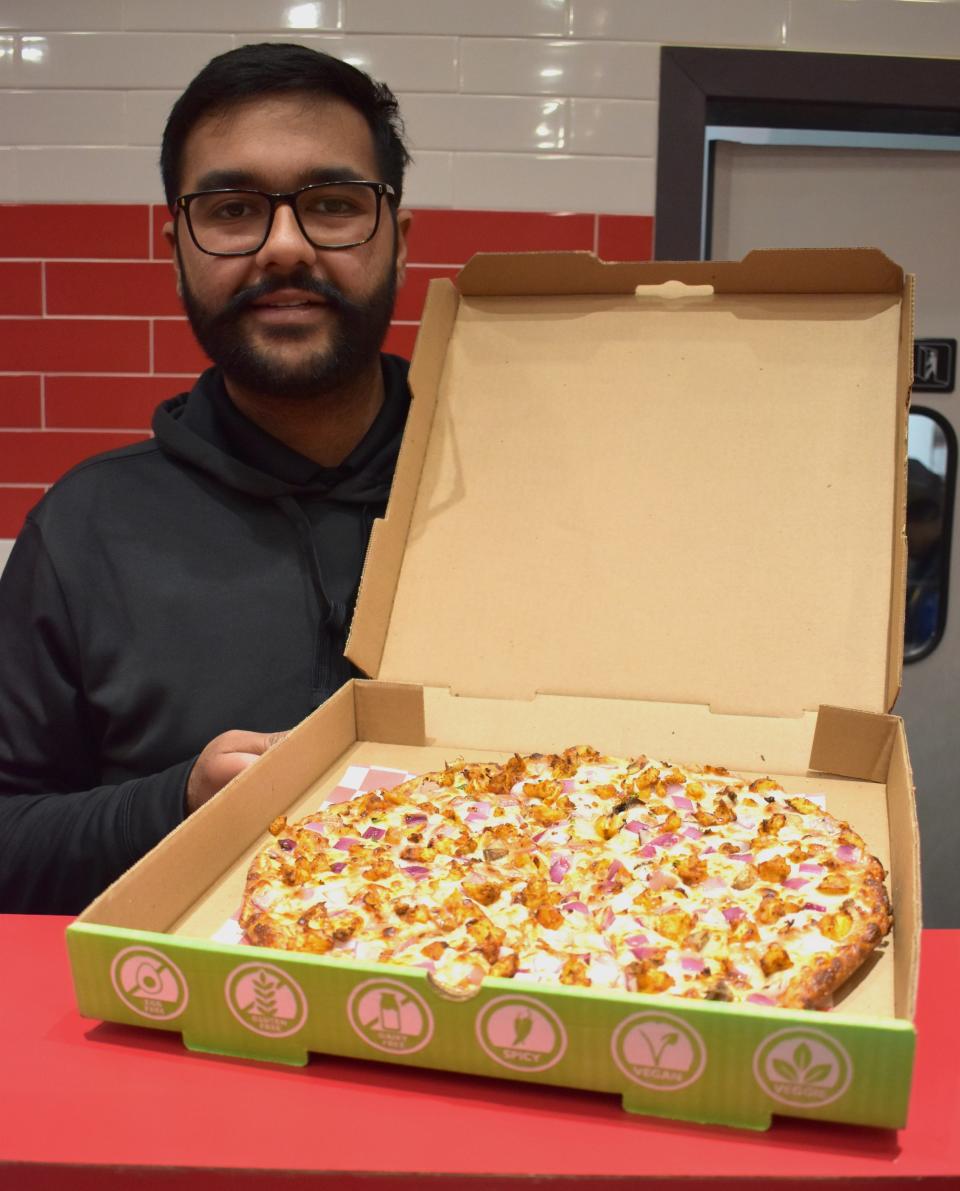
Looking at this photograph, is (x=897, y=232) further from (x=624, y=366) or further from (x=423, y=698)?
(x=423, y=698)

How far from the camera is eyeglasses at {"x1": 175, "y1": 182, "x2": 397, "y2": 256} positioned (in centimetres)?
125

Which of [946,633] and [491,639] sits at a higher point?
[491,639]

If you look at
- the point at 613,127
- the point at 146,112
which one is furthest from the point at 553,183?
the point at 146,112

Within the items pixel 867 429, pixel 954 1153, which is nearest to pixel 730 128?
pixel 867 429

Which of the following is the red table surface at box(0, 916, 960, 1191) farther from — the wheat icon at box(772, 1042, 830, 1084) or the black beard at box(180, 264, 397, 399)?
the black beard at box(180, 264, 397, 399)

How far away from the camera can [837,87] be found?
220 cm

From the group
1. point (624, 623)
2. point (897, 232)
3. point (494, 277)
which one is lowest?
point (624, 623)

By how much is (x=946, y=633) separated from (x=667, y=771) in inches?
71.0

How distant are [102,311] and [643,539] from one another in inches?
61.2

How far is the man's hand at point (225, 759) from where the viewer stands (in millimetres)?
986

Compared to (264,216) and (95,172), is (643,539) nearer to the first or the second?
(264,216)

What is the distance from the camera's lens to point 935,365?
2492 mm

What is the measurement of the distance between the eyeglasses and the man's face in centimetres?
1

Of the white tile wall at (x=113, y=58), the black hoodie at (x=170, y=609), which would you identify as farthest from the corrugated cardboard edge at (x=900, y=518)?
the white tile wall at (x=113, y=58)
